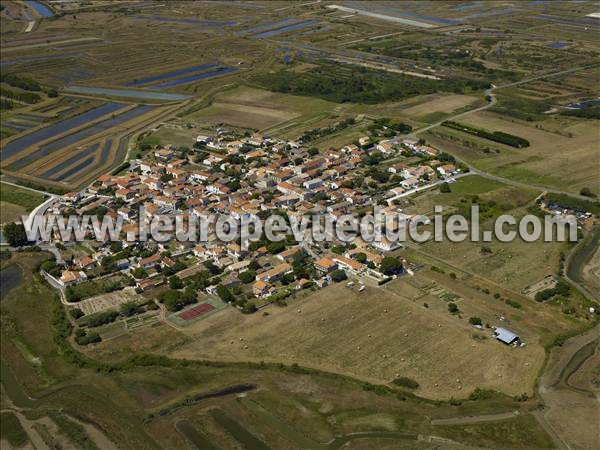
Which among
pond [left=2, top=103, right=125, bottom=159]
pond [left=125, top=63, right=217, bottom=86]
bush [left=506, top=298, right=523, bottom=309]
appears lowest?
bush [left=506, top=298, right=523, bottom=309]

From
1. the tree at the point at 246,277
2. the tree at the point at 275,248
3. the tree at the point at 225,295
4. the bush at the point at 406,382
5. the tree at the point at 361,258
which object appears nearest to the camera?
the bush at the point at 406,382

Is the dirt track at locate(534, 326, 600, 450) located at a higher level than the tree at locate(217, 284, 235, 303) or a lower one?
lower

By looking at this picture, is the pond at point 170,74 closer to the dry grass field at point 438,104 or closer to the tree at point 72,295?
the dry grass field at point 438,104

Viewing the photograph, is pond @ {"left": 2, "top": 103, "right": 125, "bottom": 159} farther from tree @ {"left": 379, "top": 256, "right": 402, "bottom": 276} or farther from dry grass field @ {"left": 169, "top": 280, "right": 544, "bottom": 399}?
tree @ {"left": 379, "top": 256, "right": 402, "bottom": 276}

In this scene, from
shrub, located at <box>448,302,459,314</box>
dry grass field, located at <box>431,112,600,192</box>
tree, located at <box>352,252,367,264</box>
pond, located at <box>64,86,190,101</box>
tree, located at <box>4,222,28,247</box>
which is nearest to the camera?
shrub, located at <box>448,302,459,314</box>

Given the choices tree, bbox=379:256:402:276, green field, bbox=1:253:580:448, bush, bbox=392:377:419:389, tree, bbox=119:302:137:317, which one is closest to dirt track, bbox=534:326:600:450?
green field, bbox=1:253:580:448

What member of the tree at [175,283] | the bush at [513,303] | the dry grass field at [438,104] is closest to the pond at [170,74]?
the dry grass field at [438,104]

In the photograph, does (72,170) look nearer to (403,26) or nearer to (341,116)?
(341,116)
